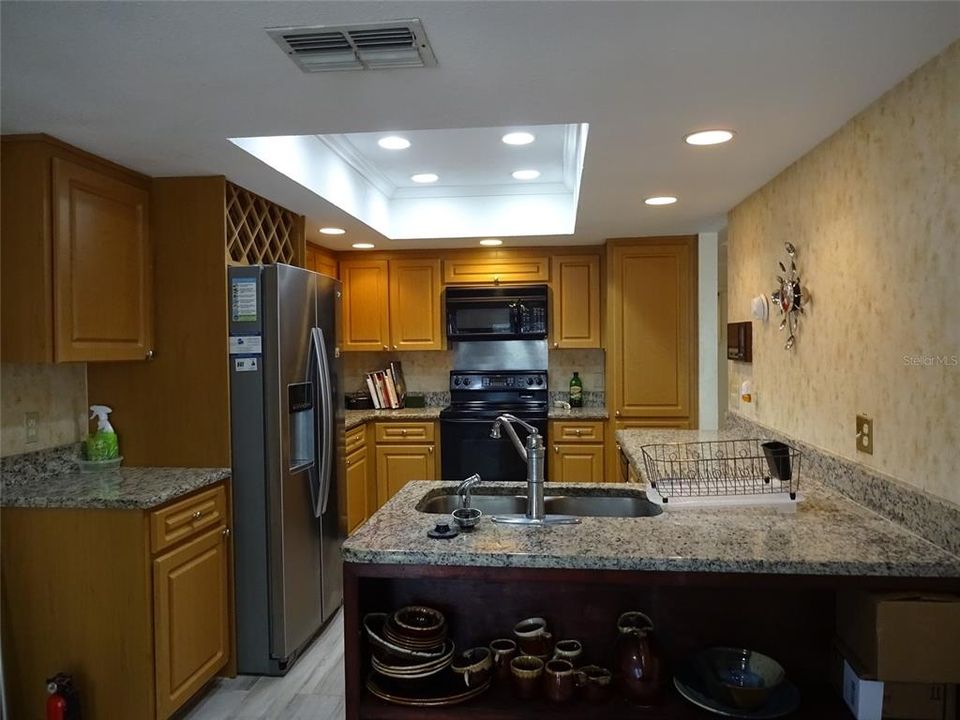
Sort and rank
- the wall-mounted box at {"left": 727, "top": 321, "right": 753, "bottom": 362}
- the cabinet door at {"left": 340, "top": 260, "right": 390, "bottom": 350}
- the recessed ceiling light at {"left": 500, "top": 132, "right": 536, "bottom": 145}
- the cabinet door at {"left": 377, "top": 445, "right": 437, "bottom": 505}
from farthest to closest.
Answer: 1. the cabinet door at {"left": 340, "top": 260, "right": 390, "bottom": 350}
2. the cabinet door at {"left": 377, "top": 445, "right": 437, "bottom": 505}
3. the wall-mounted box at {"left": 727, "top": 321, "right": 753, "bottom": 362}
4. the recessed ceiling light at {"left": 500, "top": 132, "right": 536, "bottom": 145}

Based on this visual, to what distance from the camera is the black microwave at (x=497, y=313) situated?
482 cm

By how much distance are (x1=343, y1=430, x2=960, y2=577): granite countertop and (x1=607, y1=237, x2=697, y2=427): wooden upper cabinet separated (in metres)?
2.44

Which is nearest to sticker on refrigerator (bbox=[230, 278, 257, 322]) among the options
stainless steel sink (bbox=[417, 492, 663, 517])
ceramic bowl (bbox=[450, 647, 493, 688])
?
stainless steel sink (bbox=[417, 492, 663, 517])

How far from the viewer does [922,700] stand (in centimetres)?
154

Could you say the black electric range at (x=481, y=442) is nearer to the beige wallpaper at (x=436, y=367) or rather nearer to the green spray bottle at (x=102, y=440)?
the beige wallpaper at (x=436, y=367)

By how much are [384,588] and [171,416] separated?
1.46 metres

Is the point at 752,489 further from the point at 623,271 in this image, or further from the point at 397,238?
the point at 397,238

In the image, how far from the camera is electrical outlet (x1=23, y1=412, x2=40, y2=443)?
2.59 metres

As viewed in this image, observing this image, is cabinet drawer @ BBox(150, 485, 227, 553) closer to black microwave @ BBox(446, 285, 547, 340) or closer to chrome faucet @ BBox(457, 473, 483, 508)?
chrome faucet @ BBox(457, 473, 483, 508)

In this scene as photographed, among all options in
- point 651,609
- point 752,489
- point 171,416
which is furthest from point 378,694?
point 171,416

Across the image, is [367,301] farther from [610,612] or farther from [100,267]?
[610,612]

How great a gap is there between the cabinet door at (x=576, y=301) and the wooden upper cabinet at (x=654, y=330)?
28 cm

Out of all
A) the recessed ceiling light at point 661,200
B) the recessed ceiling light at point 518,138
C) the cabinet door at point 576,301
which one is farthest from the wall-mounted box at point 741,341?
the recessed ceiling light at point 518,138

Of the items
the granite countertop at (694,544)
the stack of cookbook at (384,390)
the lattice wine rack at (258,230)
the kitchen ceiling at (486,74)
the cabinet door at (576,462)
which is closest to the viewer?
the kitchen ceiling at (486,74)
